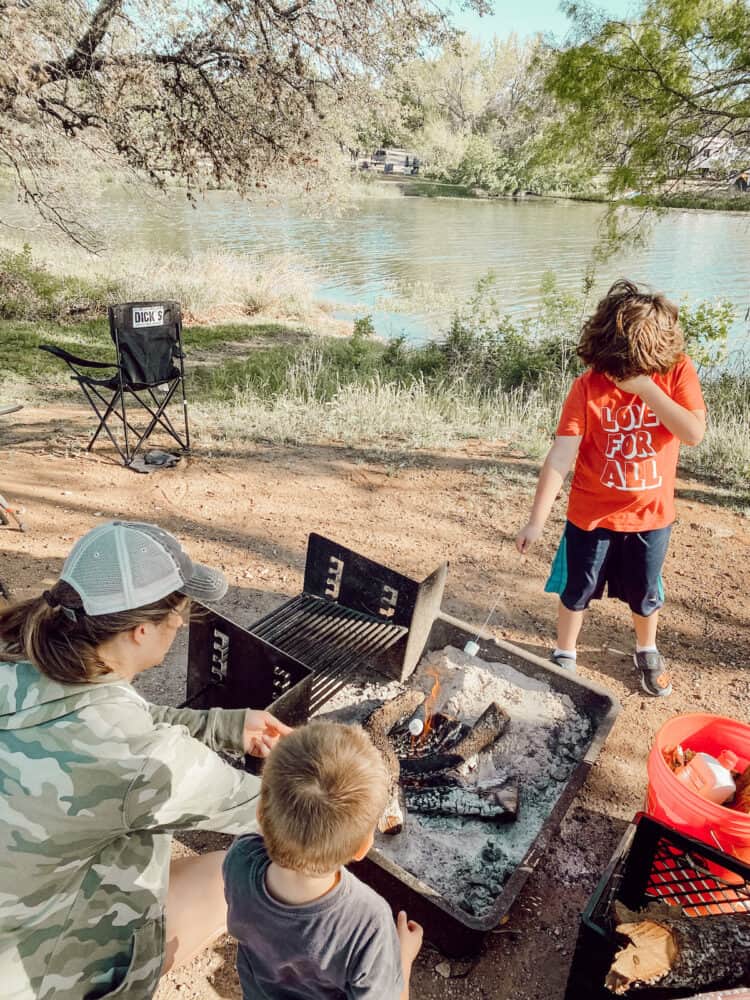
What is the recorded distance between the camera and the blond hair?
1203mm

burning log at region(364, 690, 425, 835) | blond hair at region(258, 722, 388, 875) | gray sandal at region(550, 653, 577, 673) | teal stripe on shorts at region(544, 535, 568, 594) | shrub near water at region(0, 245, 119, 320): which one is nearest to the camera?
blond hair at region(258, 722, 388, 875)

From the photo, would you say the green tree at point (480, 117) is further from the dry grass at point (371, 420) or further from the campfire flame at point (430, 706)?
the campfire flame at point (430, 706)

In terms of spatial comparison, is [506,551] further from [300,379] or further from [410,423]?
[300,379]

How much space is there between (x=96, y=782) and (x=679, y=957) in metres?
1.36

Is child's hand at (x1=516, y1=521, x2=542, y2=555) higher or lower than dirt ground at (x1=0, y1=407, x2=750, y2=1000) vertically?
higher

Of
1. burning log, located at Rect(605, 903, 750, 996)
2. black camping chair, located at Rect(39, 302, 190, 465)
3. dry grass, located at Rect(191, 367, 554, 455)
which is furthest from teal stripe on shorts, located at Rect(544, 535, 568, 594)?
black camping chair, located at Rect(39, 302, 190, 465)

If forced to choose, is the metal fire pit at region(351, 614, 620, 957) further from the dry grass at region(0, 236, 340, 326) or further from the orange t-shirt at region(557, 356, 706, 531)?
the dry grass at region(0, 236, 340, 326)

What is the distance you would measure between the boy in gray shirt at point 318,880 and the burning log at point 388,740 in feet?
2.44

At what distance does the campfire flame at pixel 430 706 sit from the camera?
2.52 meters

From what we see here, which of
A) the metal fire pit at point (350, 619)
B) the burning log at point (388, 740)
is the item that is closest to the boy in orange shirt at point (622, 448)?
the metal fire pit at point (350, 619)

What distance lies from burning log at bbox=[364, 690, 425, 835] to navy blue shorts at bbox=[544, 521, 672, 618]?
0.77 meters

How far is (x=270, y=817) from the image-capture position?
122 cm

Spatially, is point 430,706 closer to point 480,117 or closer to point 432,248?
point 432,248

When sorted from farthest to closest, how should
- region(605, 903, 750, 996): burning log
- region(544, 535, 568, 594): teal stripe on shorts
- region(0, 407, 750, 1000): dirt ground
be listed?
region(544, 535, 568, 594): teal stripe on shorts < region(0, 407, 750, 1000): dirt ground < region(605, 903, 750, 996): burning log
